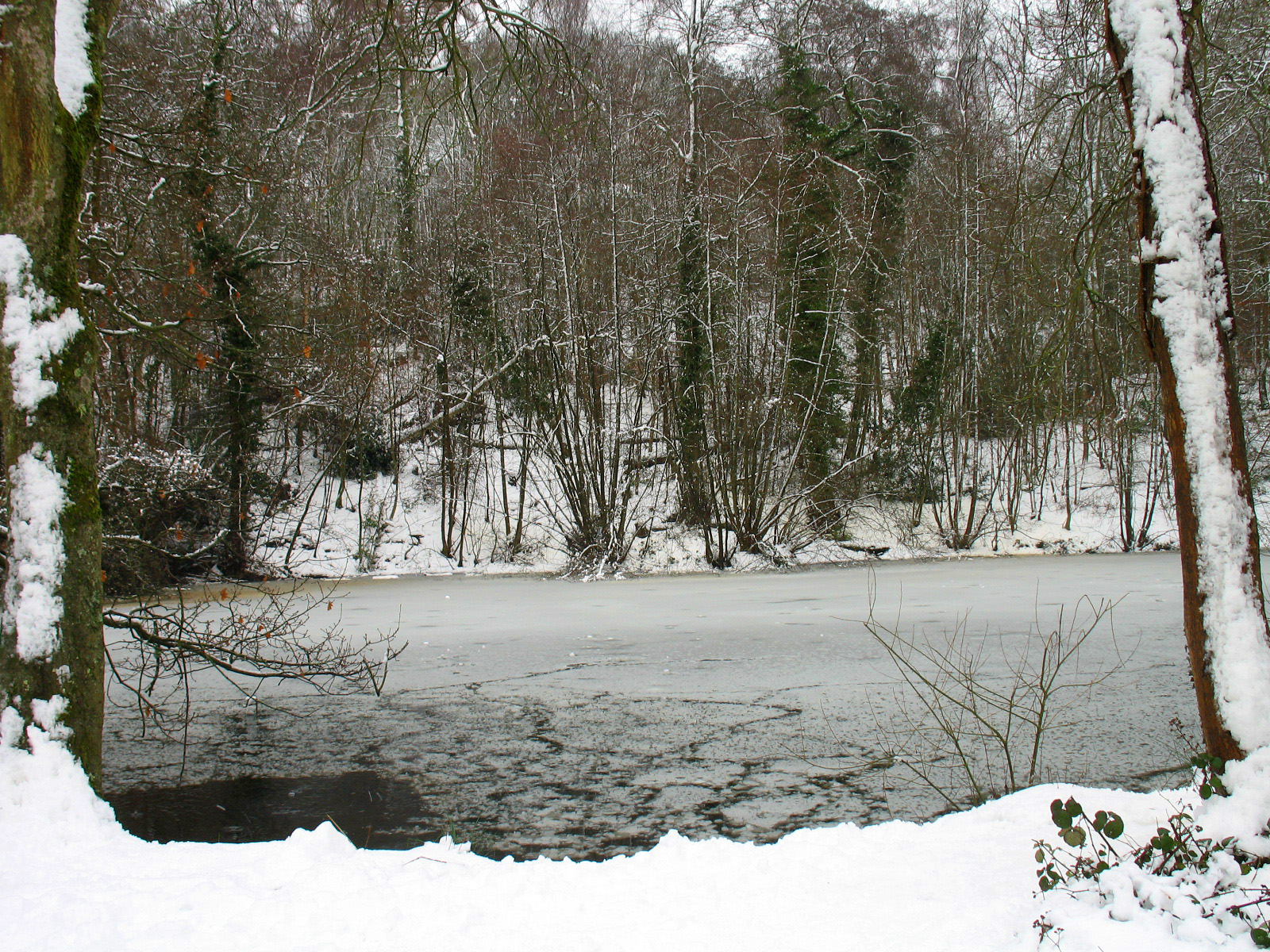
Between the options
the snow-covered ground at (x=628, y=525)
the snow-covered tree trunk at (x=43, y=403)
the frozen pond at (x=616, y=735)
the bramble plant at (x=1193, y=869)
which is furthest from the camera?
the snow-covered ground at (x=628, y=525)

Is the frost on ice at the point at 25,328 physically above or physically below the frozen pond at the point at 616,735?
above

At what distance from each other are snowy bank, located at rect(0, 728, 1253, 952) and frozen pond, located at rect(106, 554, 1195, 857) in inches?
43.1

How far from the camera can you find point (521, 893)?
10.5 ft

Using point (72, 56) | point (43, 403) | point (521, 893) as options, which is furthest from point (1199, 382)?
point (72, 56)

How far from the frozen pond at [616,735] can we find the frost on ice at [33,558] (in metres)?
1.83

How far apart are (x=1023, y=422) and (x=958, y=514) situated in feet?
8.43

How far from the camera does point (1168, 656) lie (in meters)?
8.12

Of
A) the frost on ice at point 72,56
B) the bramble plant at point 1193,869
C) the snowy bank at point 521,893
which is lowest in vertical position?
the snowy bank at point 521,893

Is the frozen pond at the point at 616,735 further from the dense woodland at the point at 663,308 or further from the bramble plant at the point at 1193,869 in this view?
the dense woodland at the point at 663,308

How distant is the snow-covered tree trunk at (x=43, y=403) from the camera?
3.65 meters

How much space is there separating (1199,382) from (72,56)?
460cm

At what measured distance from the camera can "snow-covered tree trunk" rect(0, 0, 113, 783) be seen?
365 cm

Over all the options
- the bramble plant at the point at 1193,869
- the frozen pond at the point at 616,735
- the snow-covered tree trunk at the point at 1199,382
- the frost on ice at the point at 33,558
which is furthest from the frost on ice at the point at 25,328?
the snow-covered tree trunk at the point at 1199,382

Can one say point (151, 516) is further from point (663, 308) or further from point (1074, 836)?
point (1074, 836)
